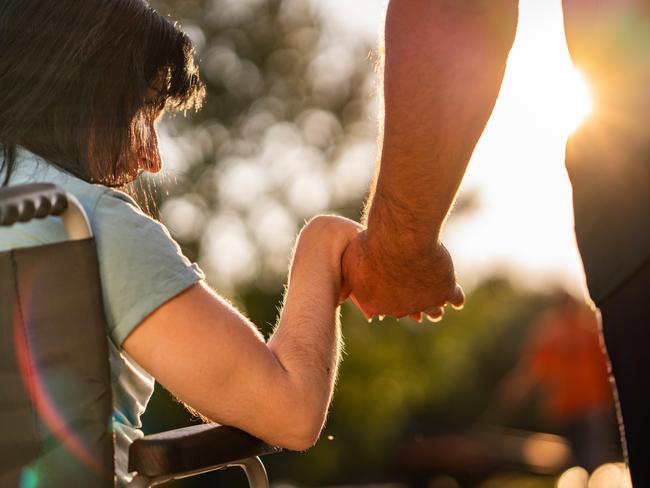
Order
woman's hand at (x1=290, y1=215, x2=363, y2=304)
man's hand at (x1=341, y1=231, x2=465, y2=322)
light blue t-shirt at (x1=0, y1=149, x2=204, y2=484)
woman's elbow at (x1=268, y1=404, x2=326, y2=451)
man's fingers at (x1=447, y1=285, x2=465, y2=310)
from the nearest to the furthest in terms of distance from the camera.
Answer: light blue t-shirt at (x1=0, y1=149, x2=204, y2=484), woman's elbow at (x1=268, y1=404, x2=326, y2=451), woman's hand at (x1=290, y1=215, x2=363, y2=304), man's hand at (x1=341, y1=231, x2=465, y2=322), man's fingers at (x1=447, y1=285, x2=465, y2=310)

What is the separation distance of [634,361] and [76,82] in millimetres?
1129

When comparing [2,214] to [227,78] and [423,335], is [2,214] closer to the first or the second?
[227,78]

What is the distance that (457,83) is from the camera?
2.16 meters

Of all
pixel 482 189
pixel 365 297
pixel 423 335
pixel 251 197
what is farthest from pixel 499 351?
pixel 365 297

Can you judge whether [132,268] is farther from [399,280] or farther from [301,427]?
[399,280]

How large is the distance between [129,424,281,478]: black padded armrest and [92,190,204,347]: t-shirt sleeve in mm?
181

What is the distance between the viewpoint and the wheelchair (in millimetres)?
1595

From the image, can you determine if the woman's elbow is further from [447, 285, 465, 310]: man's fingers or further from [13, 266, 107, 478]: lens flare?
[447, 285, 465, 310]: man's fingers

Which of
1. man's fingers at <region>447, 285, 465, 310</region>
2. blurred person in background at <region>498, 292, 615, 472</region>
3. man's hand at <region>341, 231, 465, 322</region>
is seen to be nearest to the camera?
man's hand at <region>341, 231, 465, 322</region>

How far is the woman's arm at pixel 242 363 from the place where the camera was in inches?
66.7

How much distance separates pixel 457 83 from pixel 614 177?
0.48 meters

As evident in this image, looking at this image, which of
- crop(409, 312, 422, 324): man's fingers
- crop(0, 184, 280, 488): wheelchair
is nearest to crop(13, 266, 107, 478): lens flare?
crop(0, 184, 280, 488): wheelchair

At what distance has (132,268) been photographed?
66.4 inches

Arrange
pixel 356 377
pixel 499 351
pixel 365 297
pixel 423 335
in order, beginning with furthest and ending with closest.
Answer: pixel 499 351, pixel 423 335, pixel 356 377, pixel 365 297
